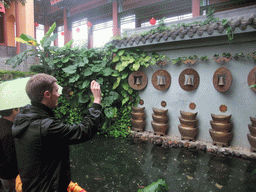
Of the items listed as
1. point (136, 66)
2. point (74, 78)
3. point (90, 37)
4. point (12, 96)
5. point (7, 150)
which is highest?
point (90, 37)

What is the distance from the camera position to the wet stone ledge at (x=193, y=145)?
4312mm

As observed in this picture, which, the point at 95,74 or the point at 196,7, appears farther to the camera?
the point at 196,7

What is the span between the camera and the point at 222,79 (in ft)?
15.3

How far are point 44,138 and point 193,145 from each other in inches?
179

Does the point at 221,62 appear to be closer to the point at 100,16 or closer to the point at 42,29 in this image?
the point at 100,16

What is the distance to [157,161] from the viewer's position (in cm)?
411

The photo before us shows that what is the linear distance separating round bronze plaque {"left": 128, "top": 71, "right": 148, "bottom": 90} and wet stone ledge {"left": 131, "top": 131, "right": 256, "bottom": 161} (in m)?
1.60

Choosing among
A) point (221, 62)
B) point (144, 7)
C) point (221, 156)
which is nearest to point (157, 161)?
point (221, 156)

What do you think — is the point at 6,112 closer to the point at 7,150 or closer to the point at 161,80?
the point at 7,150

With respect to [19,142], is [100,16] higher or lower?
higher

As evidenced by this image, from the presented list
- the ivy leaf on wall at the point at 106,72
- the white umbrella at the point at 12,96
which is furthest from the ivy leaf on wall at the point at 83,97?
the white umbrella at the point at 12,96

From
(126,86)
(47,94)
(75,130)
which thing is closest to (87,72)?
(126,86)

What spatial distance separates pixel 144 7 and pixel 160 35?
164 inches

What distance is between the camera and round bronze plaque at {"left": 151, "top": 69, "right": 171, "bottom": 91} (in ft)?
18.3
